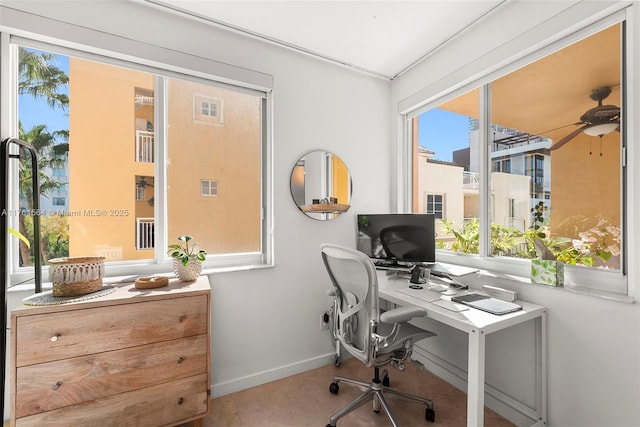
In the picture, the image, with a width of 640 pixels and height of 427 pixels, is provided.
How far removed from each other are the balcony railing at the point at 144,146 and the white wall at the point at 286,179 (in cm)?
61

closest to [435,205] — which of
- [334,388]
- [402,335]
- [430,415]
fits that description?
[402,335]

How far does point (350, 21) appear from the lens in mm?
1961

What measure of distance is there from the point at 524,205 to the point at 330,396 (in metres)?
1.88

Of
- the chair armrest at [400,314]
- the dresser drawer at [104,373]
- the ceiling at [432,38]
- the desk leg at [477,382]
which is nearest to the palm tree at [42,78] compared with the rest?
the ceiling at [432,38]

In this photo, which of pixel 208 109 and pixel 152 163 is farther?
pixel 208 109

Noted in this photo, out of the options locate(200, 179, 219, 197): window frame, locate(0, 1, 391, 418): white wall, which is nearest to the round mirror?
locate(0, 1, 391, 418): white wall

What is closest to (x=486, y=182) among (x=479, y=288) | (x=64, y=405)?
(x=479, y=288)

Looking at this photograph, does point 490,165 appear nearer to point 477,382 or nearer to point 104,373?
point 477,382

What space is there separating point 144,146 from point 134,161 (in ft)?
0.41

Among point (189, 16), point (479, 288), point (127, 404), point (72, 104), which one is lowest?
point (127, 404)

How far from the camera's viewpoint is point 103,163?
1838 mm

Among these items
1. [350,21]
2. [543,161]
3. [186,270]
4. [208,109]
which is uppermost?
[350,21]

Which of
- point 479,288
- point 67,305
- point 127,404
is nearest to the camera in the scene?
point 67,305

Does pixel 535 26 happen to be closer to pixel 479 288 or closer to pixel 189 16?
pixel 479 288
